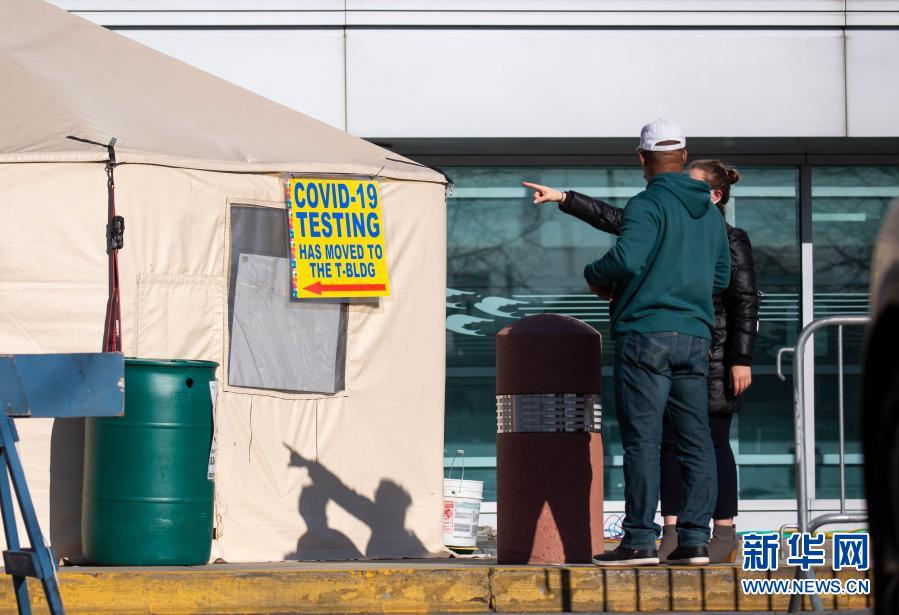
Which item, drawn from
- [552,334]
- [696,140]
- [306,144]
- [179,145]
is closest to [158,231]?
[179,145]

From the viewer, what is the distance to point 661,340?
6.76m

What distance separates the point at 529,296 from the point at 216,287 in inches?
161

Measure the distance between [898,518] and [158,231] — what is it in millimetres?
6150

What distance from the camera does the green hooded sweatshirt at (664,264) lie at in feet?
22.3

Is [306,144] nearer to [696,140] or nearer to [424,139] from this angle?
[424,139]

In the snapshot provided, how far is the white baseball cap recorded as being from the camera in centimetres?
687

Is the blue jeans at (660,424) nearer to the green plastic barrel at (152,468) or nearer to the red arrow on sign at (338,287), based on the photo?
the green plastic barrel at (152,468)

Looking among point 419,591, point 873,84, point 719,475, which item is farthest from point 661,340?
point 873,84

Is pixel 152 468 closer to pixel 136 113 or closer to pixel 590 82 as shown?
pixel 136 113

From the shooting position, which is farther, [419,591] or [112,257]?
[112,257]

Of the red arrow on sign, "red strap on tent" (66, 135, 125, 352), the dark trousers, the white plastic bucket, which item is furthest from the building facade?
the dark trousers

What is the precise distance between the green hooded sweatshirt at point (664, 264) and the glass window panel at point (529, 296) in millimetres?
5306

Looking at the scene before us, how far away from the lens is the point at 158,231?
855 cm

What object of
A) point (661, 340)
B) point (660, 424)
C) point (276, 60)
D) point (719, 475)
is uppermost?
point (276, 60)
